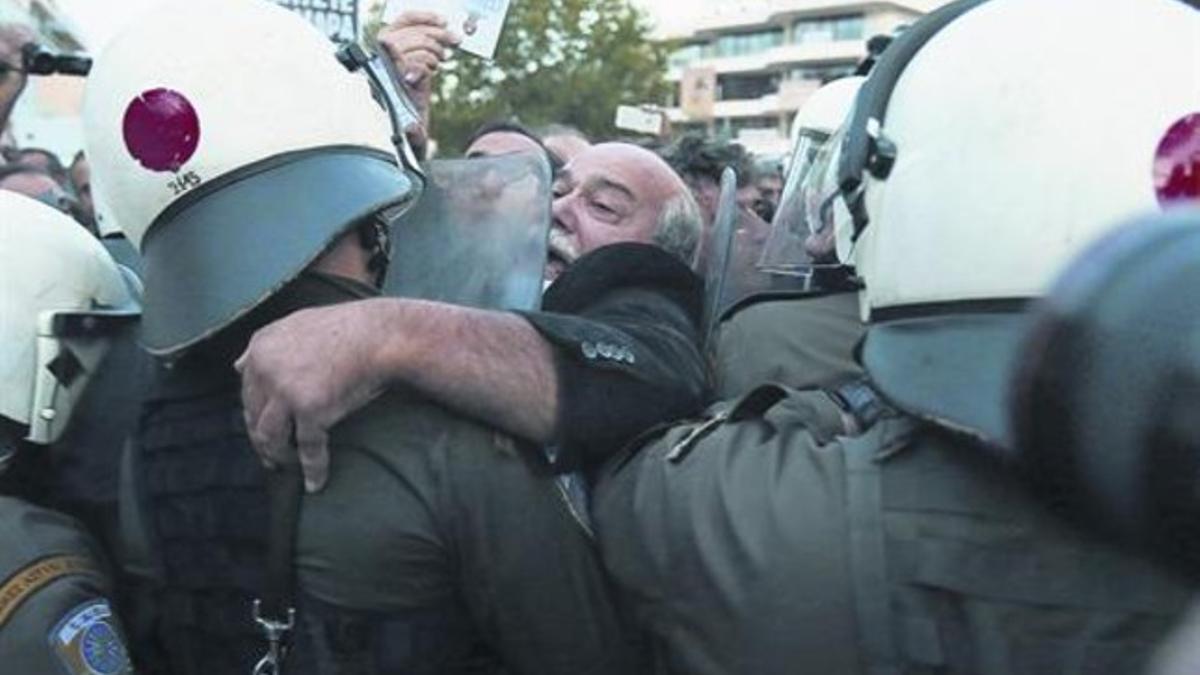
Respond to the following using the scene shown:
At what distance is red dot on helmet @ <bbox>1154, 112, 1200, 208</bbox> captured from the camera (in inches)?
47.9

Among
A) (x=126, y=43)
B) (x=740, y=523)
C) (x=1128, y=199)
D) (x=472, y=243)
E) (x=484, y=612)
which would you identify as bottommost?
(x=484, y=612)

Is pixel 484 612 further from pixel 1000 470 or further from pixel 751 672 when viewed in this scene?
pixel 1000 470

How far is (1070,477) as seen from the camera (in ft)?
3.17

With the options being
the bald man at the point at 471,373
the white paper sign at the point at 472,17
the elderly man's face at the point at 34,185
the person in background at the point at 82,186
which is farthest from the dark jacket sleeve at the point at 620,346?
the person in background at the point at 82,186

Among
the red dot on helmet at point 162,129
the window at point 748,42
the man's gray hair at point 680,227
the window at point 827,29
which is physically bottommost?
the man's gray hair at point 680,227

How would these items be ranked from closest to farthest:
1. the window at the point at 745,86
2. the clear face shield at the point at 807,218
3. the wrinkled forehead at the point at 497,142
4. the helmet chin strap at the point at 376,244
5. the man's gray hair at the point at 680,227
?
the helmet chin strap at the point at 376,244, the clear face shield at the point at 807,218, the man's gray hair at the point at 680,227, the wrinkled forehead at the point at 497,142, the window at the point at 745,86

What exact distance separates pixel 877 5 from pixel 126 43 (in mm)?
72084

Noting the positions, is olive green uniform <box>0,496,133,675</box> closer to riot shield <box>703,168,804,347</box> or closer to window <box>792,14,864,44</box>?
riot shield <box>703,168,804,347</box>

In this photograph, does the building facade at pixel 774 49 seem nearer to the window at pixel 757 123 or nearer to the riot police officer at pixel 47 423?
the window at pixel 757 123

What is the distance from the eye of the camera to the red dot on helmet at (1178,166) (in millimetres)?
1216

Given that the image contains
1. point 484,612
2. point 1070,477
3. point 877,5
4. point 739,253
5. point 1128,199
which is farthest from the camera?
point 877,5

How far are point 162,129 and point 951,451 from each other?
102 cm

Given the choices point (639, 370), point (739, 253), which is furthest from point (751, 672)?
point (739, 253)

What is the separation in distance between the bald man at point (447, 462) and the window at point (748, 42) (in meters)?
75.8
